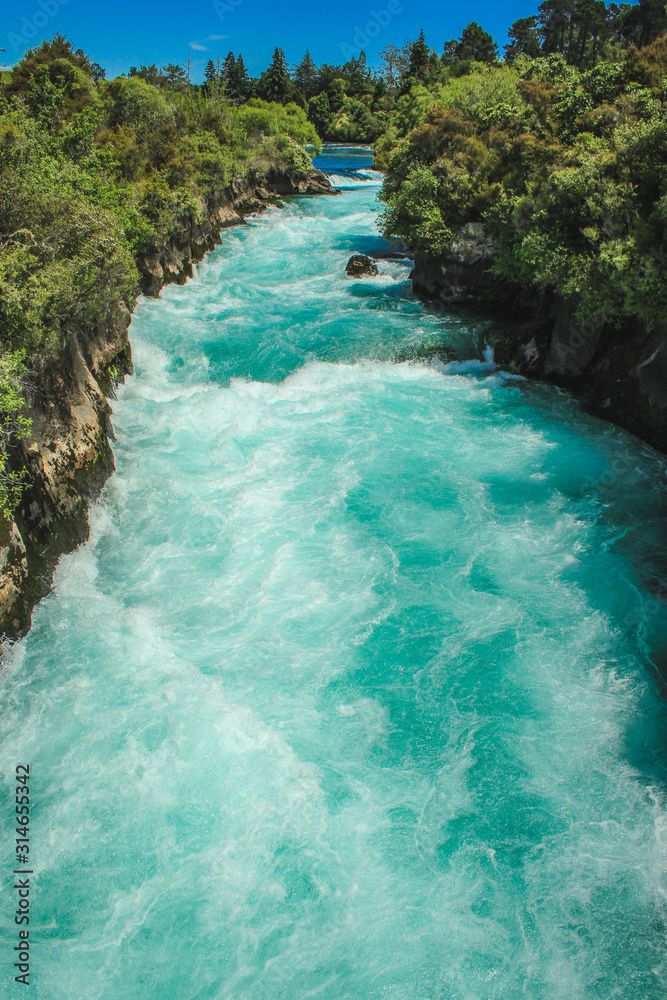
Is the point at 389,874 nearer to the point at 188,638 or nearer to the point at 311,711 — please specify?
the point at 311,711

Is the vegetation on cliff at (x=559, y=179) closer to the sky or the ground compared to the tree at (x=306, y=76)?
closer to the ground

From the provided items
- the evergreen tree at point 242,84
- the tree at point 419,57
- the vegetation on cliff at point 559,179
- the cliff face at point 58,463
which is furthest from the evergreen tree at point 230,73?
the cliff face at point 58,463

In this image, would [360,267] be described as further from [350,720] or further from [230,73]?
[230,73]

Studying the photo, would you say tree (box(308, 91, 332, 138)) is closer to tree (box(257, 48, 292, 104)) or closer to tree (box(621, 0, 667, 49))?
tree (box(257, 48, 292, 104))

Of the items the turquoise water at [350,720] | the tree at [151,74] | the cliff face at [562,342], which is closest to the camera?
the turquoise water at [350,720]

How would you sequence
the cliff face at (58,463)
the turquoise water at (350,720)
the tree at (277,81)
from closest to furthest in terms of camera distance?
1. the turquoise water at (350,720)
2. the cliff face at (58,463)
3. the tree at (277,81)

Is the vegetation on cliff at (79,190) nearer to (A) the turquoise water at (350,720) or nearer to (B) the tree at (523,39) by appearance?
(A) the turquoise water at (350,720)

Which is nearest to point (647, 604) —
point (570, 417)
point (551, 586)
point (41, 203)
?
point (551, 586)
